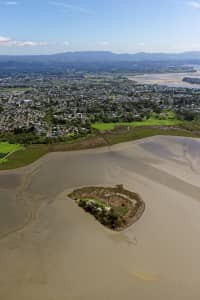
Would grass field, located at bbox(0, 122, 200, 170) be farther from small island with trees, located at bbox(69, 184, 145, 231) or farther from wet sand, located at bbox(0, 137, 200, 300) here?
small island with trees, located at bbox(69, 184, 145, 231)

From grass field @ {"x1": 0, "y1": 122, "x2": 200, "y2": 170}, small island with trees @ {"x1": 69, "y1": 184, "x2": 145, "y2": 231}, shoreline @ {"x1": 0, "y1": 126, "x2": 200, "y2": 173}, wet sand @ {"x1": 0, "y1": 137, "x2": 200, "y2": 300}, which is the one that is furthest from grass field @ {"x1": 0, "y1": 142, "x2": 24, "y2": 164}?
small island with trees @ {"x1": 69, "y1": 184, "x2": 145, "y2": 231}

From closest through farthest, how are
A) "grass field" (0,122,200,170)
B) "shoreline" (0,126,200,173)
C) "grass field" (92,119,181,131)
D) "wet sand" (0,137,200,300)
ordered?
1. "wet sand" (0,137,200,300)
2. "shoreline" (0,126,200,173)
3. "grass field" (0,122,200,170)
4. "grass field" (92,119,181,131)

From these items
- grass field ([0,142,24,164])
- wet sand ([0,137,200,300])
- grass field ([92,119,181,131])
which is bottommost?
wet sand ([0,137,200,300])

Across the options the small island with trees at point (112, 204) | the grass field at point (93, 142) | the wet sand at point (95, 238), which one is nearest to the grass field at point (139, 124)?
the grass field at point (93, 142)

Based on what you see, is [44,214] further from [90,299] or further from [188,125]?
[188,125]

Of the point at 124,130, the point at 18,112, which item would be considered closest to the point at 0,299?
the point at 124,130

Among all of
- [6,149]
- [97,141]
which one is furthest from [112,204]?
[6,149]

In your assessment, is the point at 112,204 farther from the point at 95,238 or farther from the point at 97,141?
the point at 97,141
